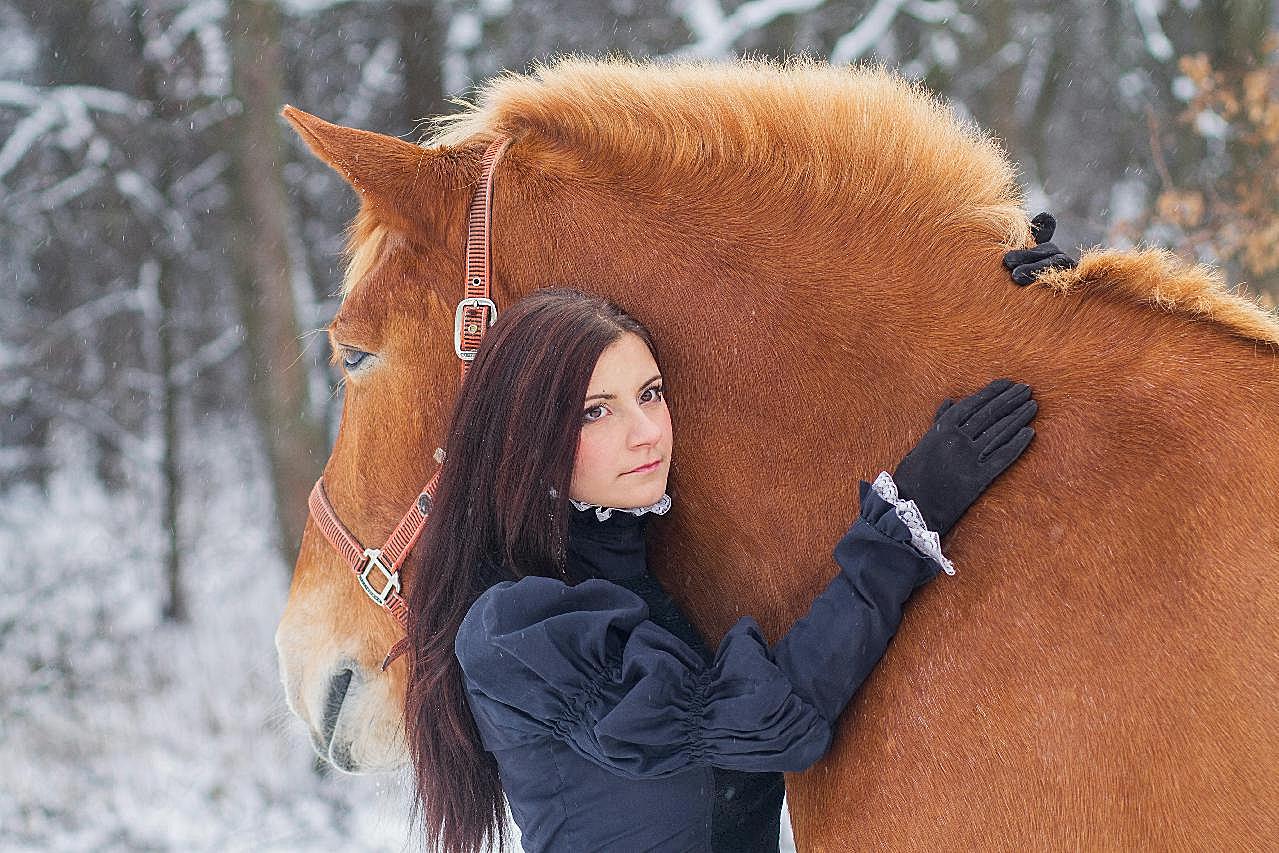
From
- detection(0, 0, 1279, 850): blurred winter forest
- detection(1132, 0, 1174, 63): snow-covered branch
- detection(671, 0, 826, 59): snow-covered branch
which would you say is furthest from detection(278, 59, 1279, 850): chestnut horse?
detection(1132, 0, 1174, 63): snow-covered branch

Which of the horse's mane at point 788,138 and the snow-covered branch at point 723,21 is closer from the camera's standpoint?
the horse's mane at point 788,138

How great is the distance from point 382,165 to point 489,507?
2.19 ft

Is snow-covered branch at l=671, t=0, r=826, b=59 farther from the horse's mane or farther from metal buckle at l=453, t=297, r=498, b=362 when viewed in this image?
metal buckle at l=453, t=297, r=498, b=362

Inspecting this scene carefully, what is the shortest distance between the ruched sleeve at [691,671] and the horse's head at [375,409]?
57 cm

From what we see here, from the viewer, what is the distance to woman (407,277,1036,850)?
1.53 meters

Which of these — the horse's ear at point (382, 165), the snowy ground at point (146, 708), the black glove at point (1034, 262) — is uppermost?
the horse's ear at point (382, 165)

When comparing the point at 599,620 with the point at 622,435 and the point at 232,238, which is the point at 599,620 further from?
the point at 232,238

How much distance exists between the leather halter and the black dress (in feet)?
1.24

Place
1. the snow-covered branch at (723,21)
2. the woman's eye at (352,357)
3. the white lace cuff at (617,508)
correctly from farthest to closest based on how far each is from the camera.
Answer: the snow-covered branch at (723,21) → the woman's eye at (352,357) → the white lace cuff at (617,508)

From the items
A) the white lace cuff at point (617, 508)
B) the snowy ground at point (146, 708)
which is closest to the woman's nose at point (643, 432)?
the white lace cuff at point (617, 508)

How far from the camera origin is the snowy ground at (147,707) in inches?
230

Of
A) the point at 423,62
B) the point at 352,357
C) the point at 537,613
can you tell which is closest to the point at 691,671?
the point at 537,613

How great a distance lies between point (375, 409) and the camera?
6.91 ft

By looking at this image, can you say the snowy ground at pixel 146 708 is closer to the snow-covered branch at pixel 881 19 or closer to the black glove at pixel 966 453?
the black glove at pixel 966 453
